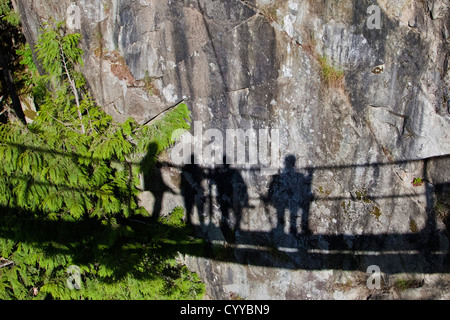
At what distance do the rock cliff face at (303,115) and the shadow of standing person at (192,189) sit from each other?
0.03 m

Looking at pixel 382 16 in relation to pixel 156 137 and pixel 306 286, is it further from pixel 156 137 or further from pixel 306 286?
pixel 306 286

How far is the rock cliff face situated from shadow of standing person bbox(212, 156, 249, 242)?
0.08 feet

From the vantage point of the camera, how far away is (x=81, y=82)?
23.9 feet

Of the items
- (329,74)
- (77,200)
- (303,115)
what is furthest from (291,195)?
(77,200)

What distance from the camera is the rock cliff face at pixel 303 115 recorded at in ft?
19.1

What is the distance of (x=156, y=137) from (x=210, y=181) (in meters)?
1.47

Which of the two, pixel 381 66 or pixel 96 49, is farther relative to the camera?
pixel 96 49

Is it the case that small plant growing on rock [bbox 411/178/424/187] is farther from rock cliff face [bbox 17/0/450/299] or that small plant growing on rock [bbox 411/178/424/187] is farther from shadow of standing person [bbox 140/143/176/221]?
shadow of standing person [bbox 140/143/176/221]

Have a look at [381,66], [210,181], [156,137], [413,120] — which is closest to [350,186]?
[413,120]

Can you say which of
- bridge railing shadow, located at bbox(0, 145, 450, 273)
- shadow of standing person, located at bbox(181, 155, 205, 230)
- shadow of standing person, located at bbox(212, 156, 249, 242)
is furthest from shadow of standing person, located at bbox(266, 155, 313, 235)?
shadow of standing person, located at bbox(181, 155, 205, 230)

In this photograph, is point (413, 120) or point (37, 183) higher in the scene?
point (413, 120)

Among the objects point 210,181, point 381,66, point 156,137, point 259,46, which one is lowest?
point 210,181

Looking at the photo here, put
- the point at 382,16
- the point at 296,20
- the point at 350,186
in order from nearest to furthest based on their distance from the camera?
the point at 382,16
the point at 296,20
the point at 350,186

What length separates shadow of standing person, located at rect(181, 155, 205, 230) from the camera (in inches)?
297
